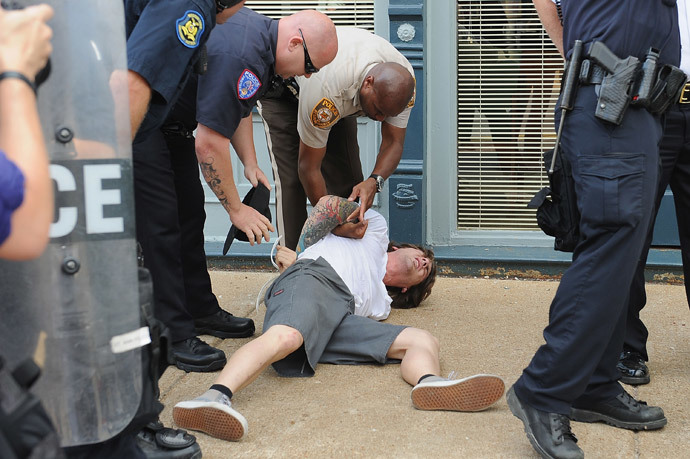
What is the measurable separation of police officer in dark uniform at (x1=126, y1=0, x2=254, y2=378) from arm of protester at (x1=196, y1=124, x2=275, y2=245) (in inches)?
6.2

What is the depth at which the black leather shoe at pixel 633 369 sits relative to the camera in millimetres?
3146

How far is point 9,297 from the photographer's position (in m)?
1.52

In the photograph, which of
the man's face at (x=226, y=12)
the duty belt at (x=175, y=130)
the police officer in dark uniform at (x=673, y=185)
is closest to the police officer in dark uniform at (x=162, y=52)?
the man's face at (x=226, y=12)

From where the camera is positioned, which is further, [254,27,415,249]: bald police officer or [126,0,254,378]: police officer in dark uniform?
[254,27,415,249]: bald police officer

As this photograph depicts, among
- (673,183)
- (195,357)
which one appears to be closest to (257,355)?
(195,357)

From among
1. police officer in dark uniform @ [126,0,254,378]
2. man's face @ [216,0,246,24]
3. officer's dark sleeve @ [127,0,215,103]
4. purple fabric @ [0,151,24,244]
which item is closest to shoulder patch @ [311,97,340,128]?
police officer in dark uniform @ [126,0,254,378]

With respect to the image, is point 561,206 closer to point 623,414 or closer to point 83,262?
point 623,414

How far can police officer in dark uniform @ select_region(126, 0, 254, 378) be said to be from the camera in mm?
2215

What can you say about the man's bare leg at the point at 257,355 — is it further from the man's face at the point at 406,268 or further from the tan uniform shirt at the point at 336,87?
the tan uniform shirt at the point at 336,87

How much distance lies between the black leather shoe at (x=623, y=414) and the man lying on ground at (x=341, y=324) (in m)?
0.32

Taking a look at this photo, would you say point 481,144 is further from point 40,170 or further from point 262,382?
point 40,170

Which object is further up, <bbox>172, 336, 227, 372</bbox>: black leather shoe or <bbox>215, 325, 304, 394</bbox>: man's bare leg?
<bbox>215, 325, 304, 394</bbox>: man's bare leg

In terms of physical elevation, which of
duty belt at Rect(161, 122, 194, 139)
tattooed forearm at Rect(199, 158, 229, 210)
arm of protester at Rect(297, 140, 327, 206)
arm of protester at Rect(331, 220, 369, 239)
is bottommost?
arm of protester at Rect(331, 220, 369, 239)

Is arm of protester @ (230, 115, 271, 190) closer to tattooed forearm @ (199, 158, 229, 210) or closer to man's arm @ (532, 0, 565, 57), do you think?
tattooed forearm @ (199, 158, 229, 210)
